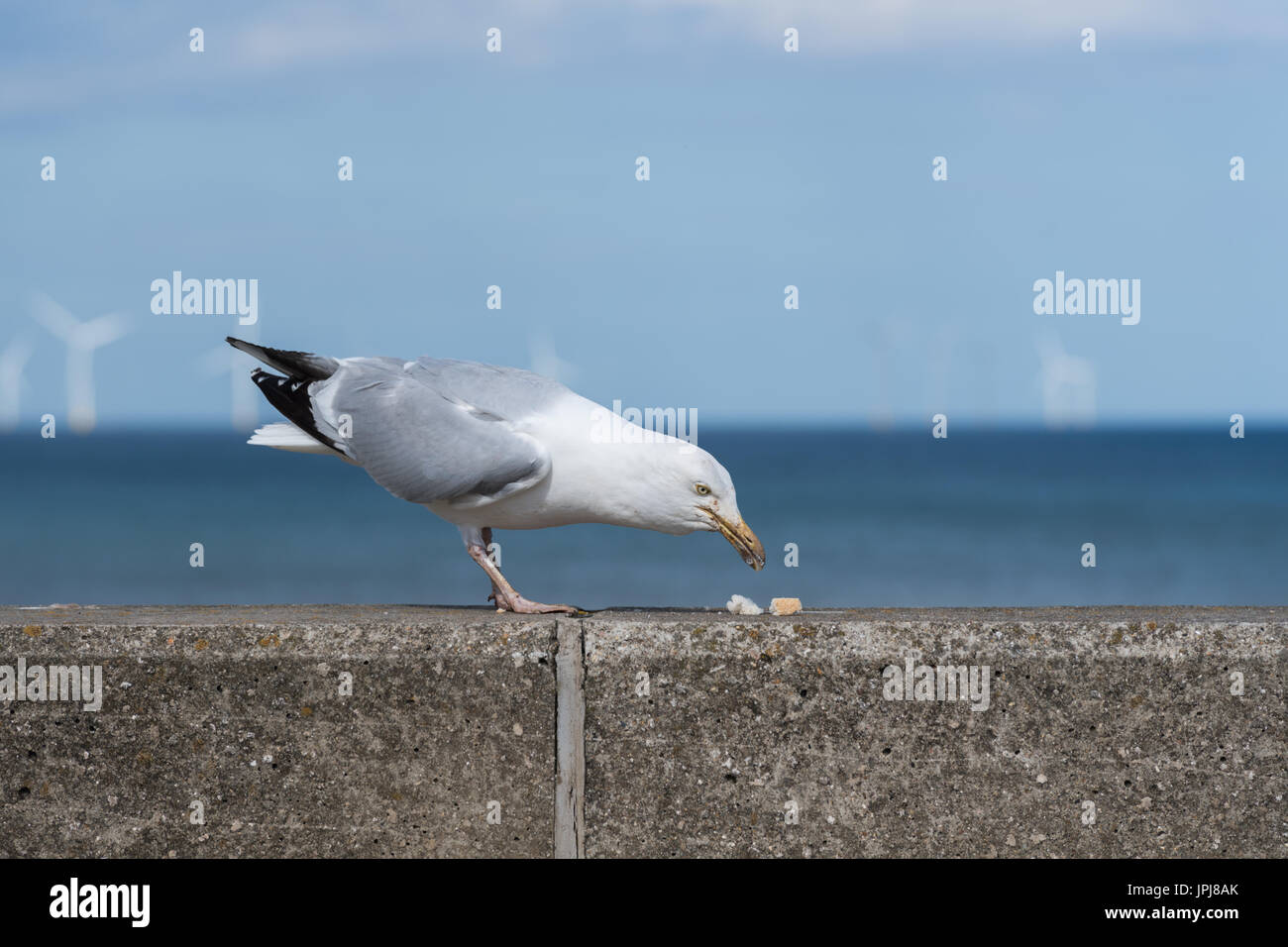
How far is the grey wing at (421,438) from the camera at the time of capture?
16.6 feet

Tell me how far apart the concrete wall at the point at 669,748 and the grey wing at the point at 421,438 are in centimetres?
126

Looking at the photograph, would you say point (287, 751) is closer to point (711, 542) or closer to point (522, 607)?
point (522, 607)

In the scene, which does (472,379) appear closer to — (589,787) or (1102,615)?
(589,787)

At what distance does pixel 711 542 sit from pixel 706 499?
30.3 meters

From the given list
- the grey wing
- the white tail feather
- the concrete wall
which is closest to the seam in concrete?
the concrete wall

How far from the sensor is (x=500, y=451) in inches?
198

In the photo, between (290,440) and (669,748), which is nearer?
(669,748)

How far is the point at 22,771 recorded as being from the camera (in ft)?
12.7

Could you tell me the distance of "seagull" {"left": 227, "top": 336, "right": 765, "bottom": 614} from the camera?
4.99m

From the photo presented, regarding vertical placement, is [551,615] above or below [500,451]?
below

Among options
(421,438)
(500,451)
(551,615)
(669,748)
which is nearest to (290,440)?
(421,438)

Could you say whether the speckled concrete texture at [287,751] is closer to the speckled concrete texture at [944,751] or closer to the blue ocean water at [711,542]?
the speckled concrete texture at [944,751]

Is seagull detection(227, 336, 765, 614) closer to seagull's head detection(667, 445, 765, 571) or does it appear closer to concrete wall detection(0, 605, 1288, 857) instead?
seagull's head detection(667, 445, 765, 571)

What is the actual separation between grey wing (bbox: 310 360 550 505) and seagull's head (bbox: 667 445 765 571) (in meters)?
0.54
